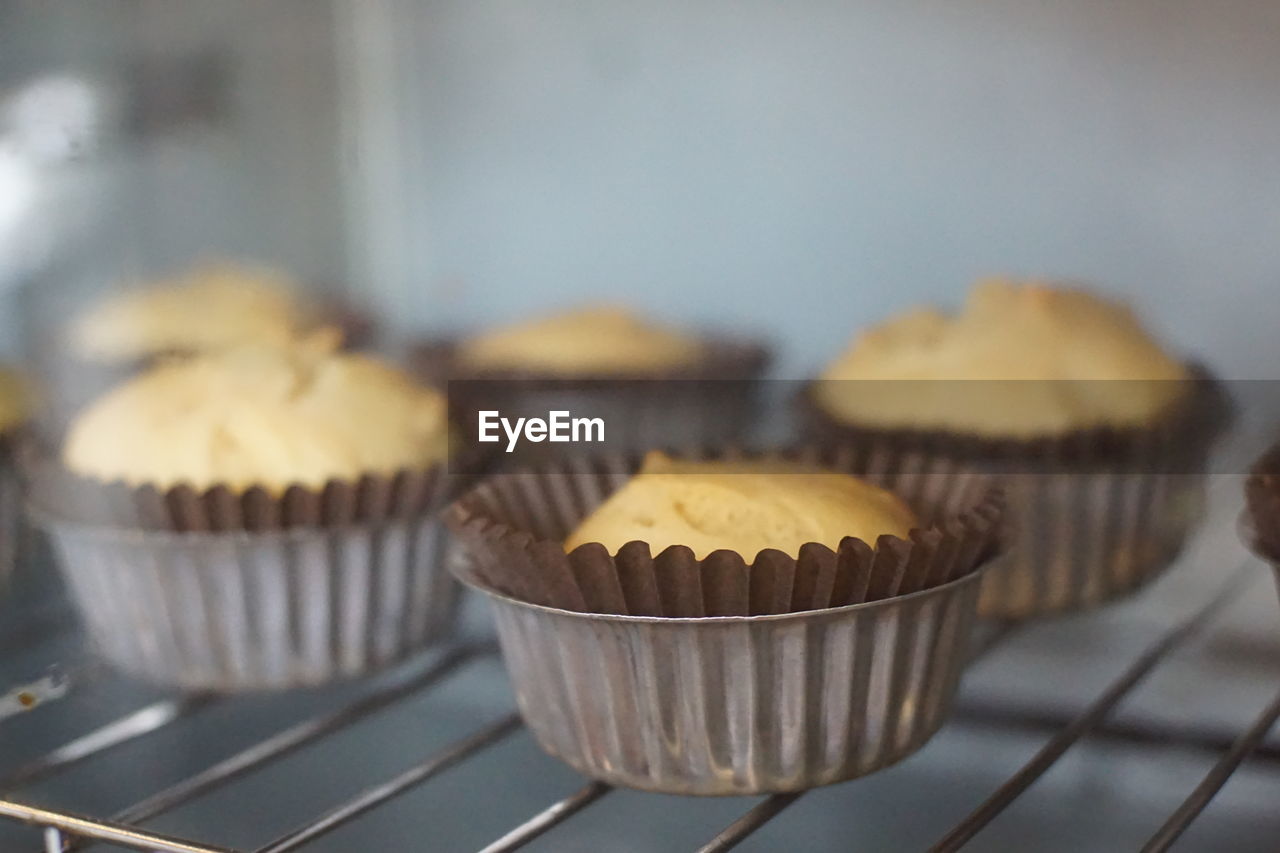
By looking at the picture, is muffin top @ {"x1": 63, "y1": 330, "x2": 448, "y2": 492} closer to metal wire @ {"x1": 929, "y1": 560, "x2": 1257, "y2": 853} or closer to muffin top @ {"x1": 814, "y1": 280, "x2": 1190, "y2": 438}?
muffin top @ {"x1": 814, "y1": 280, "x2": 1190, "y2": 438}

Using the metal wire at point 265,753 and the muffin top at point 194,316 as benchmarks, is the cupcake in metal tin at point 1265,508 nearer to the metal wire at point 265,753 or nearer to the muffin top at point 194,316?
the metal wire at point 265,753

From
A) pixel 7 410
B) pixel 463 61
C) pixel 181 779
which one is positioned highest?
pixel 463 61

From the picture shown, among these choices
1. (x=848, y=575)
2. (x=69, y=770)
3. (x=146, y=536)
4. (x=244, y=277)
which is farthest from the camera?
(x=244, y=277)

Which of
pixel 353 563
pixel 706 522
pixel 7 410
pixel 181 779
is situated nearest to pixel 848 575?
pixel 706 522

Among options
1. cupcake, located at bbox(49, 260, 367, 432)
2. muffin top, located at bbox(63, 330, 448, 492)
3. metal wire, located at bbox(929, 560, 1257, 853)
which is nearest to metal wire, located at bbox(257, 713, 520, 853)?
muffin top, located at bbox(63, 330, 448, 492)

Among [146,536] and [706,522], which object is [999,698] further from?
[146,536]

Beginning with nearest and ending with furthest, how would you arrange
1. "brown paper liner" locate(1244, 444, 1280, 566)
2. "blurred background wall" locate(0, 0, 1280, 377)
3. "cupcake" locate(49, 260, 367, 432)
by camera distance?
"brown paper liner" locate(1244, 444, 1280, 566)
"blurred background wall" locate(0, 0, 1280, 377)
"cupcake" locate(49, 260, 367, 432)

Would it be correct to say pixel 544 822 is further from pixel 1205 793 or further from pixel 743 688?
pixel 1205 793
